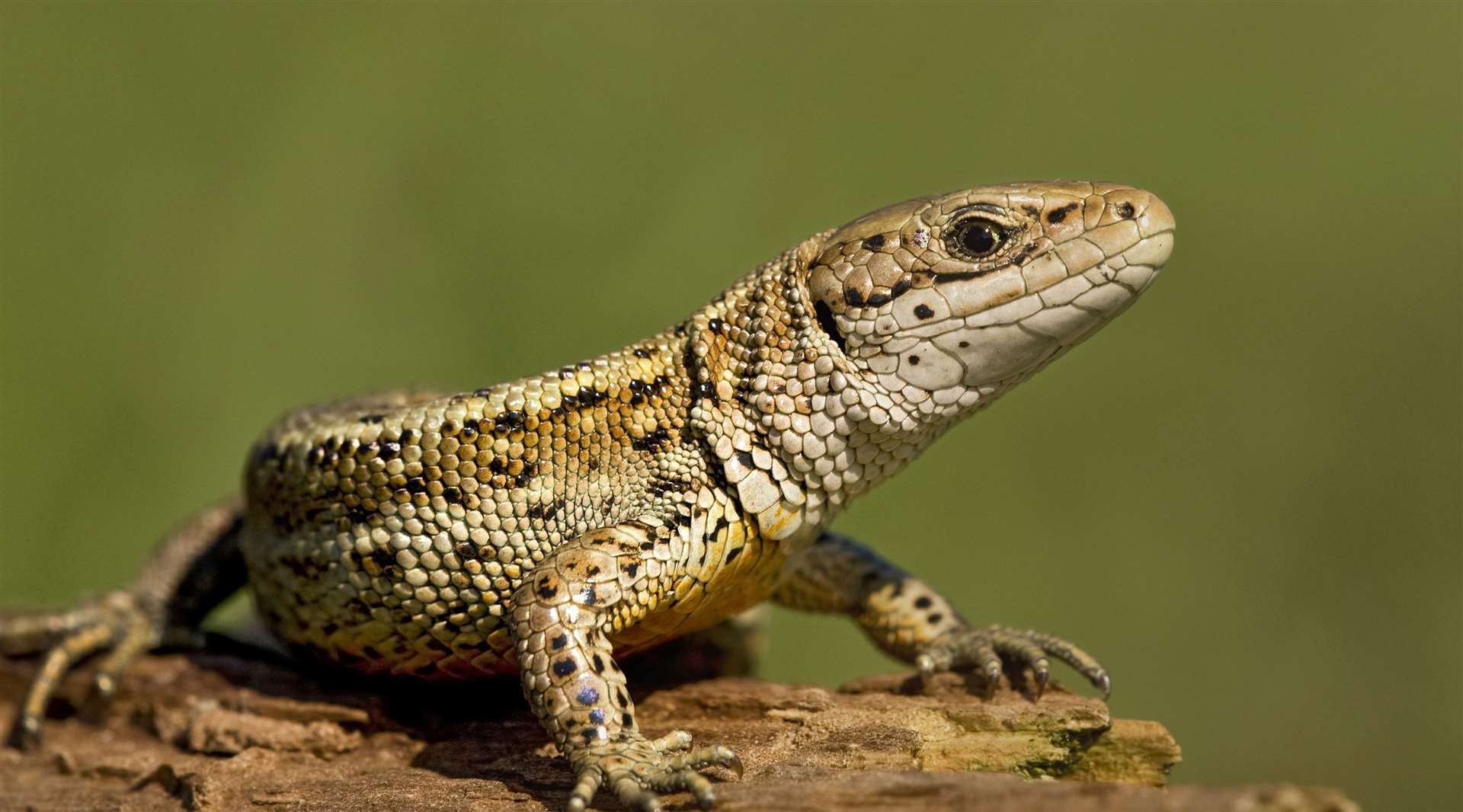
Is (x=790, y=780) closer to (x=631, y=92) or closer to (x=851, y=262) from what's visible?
(x=851, y=262)

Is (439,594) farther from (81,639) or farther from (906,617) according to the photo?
(81,639)

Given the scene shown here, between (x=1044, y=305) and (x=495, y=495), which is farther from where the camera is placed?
(x=495, y=495)

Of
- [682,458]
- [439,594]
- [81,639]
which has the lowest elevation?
[439,594]

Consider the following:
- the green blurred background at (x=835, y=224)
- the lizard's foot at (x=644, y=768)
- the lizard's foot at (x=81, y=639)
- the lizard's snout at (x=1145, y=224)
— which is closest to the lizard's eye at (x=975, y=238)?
the lizard's snout at (x=1145, y=224)

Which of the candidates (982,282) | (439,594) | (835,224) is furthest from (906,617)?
(835,224)

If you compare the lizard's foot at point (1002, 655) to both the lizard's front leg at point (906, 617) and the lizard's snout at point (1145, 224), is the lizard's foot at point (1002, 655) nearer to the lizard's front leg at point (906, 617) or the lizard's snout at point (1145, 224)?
the lizard's front leg at point (906, 617)

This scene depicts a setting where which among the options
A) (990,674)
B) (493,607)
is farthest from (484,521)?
(990,674)
